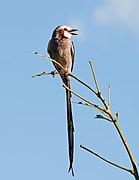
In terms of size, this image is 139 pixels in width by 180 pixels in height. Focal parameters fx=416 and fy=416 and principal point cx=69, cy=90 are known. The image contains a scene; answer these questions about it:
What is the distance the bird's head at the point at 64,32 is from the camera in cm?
510

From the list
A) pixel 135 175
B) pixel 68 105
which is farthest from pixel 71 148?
pixel 135 175

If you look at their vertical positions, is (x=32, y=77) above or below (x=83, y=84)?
above

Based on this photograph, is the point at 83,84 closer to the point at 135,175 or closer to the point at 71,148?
the point at 135,175

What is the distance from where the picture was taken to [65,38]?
5.21 m

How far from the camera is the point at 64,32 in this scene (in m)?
5.20

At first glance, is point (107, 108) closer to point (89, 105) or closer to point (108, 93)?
point (89, 105)

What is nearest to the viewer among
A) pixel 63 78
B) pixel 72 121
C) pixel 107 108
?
pixel 107 108

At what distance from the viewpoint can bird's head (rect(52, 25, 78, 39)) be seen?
5103 mm

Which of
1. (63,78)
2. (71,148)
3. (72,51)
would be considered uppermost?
(72,51)

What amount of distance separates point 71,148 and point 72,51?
9.52 feet

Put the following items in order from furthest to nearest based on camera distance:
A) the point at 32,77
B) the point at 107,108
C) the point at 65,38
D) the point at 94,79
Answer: the point at 65,38, the point at 32,77, the point at 94,79, the point at 107,108

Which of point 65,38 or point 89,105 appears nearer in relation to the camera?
point 89,105

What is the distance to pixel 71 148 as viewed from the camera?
2459 mm

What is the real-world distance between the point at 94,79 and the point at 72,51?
395 centimetres
